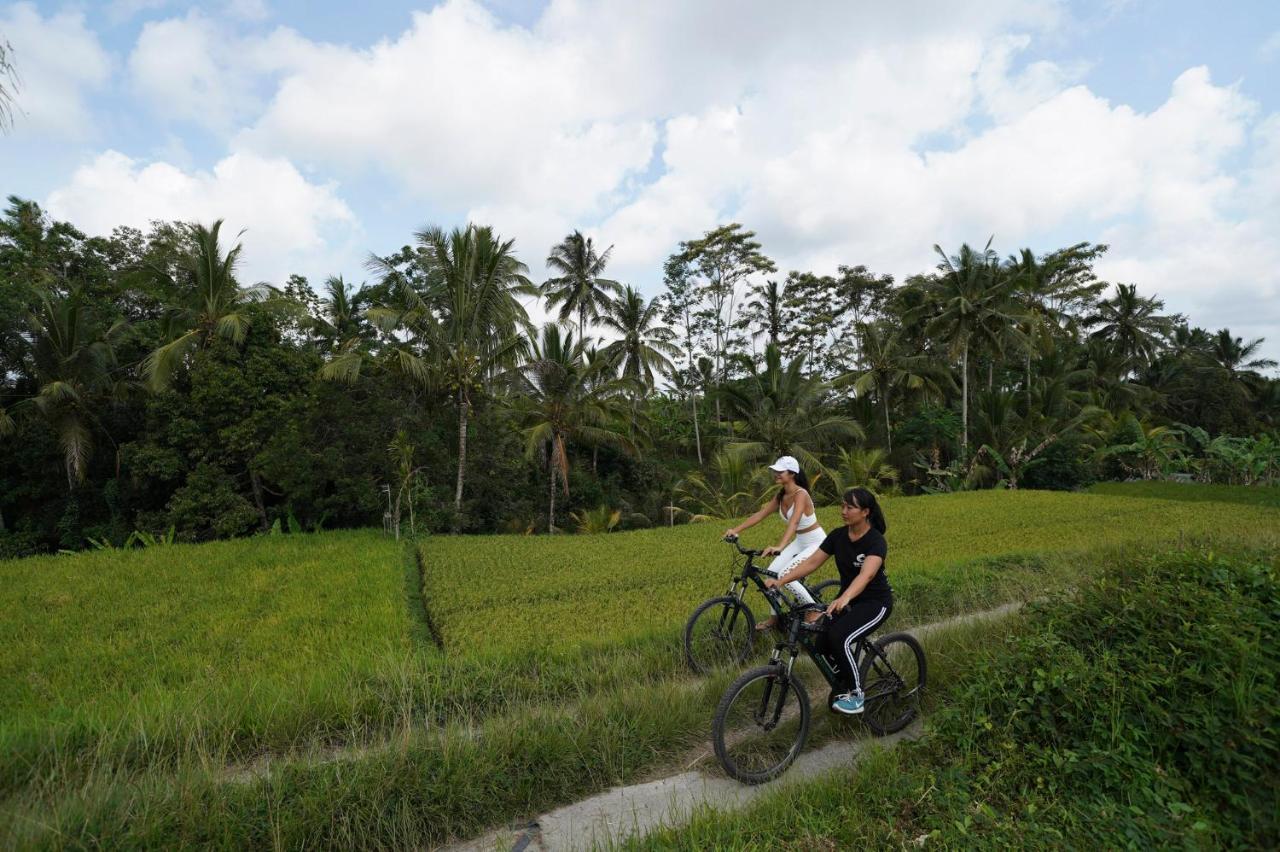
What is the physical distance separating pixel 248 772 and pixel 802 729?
10.0 ft

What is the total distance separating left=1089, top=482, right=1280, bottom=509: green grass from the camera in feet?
50.2

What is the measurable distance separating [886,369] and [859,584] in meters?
23.4

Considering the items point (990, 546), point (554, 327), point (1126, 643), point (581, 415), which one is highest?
point (554, 327)

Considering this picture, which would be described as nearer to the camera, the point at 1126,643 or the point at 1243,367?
the point at 1126,643

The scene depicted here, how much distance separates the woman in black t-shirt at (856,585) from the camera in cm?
351

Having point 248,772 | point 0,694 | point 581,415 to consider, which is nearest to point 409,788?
point 248,772

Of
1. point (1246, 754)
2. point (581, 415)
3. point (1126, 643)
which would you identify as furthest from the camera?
point (581, 415)

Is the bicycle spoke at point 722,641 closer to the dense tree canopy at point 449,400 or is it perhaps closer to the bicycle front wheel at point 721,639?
the bicycle front wheel at point 721,639

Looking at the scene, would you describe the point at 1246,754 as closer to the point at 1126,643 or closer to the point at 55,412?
the point at 1126,643

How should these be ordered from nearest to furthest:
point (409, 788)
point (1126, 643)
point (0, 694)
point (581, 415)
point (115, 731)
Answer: point (409, 788)
point (1126, 643)
point (115, 731)
point (0, 694)
point (581, 415)

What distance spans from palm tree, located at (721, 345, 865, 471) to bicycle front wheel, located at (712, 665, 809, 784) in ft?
54.4

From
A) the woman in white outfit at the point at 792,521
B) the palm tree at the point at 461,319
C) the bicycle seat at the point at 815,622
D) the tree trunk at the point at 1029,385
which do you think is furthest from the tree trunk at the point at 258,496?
the tree trunk at the point at 1029,385

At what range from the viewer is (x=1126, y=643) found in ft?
10.8

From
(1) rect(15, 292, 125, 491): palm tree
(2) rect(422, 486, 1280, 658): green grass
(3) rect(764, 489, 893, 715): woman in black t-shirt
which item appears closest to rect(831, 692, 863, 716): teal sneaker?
(3) rect(764, 489, 893, 715): woman in black t-shirt
